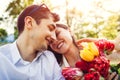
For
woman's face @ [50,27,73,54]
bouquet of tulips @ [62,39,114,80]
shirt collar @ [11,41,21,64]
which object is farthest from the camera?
woman's face @ [50,27,73,54]

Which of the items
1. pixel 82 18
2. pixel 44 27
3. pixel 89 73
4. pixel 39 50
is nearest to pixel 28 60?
pixel 39 50

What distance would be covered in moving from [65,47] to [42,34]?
27 centimetres

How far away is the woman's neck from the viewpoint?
2.82 metres

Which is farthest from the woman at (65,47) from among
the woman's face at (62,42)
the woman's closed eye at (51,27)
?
the woman's closed eye at (51,27)

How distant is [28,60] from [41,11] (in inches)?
15.6

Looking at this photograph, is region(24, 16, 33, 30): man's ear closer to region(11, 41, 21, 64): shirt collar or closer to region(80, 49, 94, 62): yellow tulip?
region(11, 41, 21, 64): shirt collar

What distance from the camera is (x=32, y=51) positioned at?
2660mm

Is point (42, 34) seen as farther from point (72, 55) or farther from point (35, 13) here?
point (72, 55)

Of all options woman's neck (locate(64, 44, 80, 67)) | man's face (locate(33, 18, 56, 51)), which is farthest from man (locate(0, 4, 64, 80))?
woman's neck (locate(64, 44, 80, 67))

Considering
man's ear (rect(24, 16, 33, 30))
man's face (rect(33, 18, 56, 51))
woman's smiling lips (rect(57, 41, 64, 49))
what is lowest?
woman's smiling lips (rect(57, 41, 64, 49))

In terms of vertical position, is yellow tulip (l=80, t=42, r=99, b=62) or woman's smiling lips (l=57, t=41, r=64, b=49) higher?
woman's smiling lips (l=57, t=41, r=64, b=49)

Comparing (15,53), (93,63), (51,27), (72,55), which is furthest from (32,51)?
(93,63)

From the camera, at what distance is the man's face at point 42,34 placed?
2592 millimetres

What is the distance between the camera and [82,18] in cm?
1839
